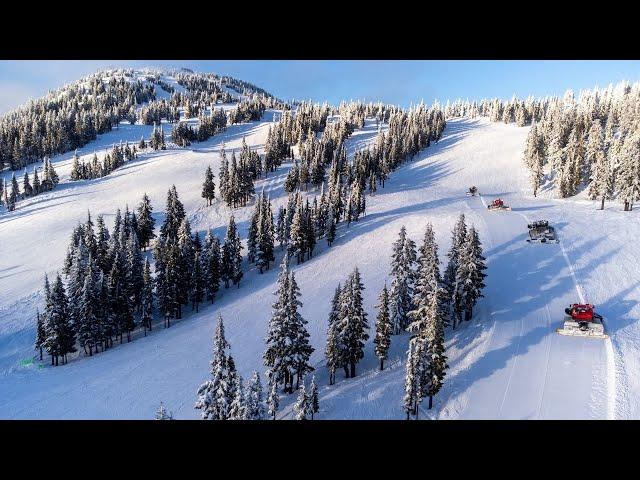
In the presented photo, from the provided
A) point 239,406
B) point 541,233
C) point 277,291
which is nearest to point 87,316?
point 277,291

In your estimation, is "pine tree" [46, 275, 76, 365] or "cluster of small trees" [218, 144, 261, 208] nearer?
"pine tree" [46, 275, 76, 365]

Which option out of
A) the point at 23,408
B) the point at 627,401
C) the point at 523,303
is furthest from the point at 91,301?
the point at 627,401

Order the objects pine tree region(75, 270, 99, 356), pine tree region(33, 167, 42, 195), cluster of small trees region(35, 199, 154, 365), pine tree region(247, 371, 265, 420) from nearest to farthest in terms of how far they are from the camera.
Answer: pine tree region(247, 371, 265, 420) < cluster of small trees region(35, 199, 154, 365) < pine tree region(75, 270, 99, 356) < pine tree region(33, 167, 42, 195)

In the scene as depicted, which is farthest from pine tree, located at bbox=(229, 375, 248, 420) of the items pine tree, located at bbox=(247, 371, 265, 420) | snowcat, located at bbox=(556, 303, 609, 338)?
snowcat, located at bbox=(556, 303, 609, 338)

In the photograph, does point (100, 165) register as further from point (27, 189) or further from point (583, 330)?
point (583, 330)

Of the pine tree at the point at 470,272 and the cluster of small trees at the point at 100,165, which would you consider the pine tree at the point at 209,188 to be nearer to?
the cluster of small trees at the point at 100,165

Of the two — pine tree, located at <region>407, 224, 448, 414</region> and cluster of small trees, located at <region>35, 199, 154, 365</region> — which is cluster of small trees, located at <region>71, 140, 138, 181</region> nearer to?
cluster of small trees, located at <region>35, 199, 154, 365</region>
